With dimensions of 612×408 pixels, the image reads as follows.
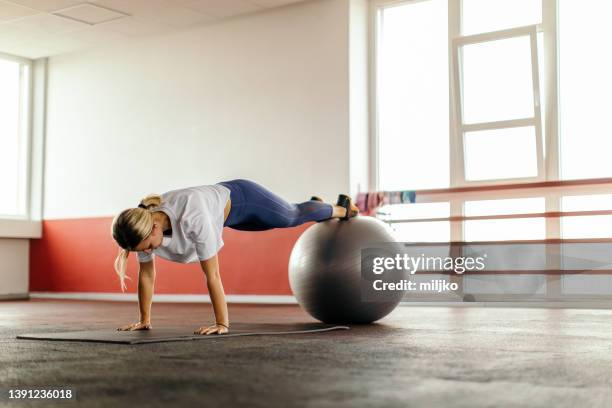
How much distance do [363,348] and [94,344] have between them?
1047 millimetres

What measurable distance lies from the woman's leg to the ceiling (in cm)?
349

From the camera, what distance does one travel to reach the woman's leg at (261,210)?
372 centimetres

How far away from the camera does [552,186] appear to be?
6.16 metres

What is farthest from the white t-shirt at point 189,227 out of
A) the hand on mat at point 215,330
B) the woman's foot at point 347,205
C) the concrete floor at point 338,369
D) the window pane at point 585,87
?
the window pane at point 585,87

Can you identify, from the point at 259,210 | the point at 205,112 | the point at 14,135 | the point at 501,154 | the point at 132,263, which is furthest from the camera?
the point at 14,135

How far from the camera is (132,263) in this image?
8.12m

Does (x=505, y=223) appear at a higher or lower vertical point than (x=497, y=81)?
lower

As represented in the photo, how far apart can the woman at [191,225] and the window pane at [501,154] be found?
10.2 ft

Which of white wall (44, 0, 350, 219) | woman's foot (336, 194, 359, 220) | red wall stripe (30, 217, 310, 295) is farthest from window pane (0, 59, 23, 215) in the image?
woman's foot (336, 194, 359, 220)

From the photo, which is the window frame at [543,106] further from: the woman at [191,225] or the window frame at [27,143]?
the window frame at [27,143]

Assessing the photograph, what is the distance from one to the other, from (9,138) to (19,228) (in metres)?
1.04

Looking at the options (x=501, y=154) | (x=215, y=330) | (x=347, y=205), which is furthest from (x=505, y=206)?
(x=215, y=330)

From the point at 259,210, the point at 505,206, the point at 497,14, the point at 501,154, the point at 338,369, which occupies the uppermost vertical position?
the point at 497,14

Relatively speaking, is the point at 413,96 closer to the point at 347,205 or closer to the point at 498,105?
the point at 498,105
